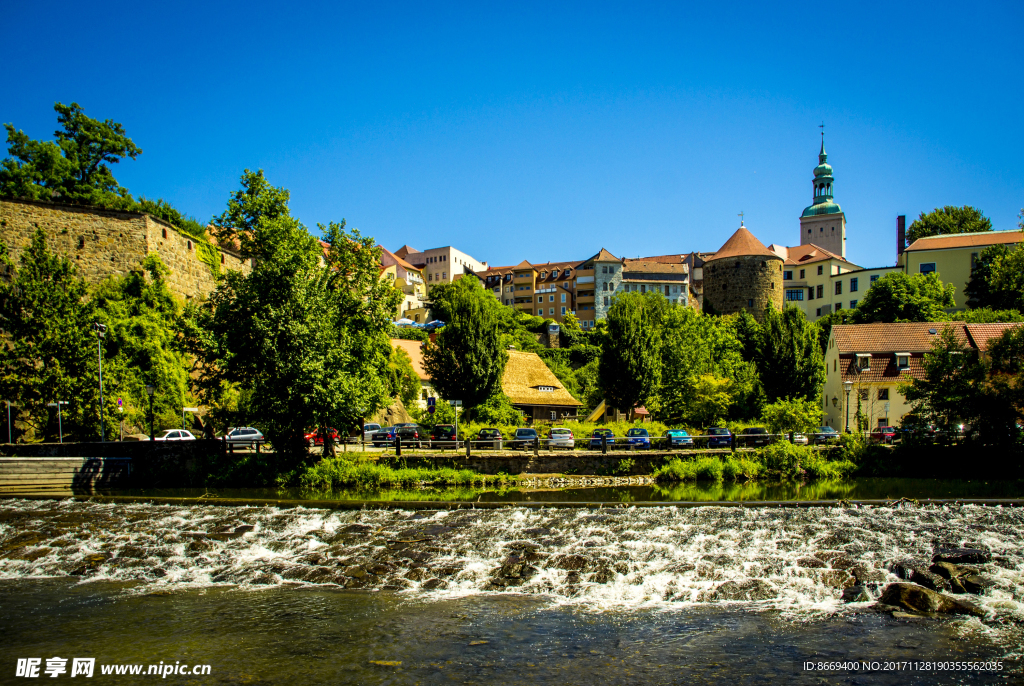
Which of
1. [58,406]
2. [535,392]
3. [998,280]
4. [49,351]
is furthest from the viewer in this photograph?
[998,280]

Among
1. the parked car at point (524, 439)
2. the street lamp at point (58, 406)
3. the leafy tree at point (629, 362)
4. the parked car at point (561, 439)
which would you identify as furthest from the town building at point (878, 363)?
the street lamp at point (58, 406)

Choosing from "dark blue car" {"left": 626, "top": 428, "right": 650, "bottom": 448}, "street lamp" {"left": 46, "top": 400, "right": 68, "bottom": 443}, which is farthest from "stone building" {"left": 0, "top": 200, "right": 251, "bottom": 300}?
"dark blue car" {"left": 626, "top": 428, "right": 650, "bottom": 448}

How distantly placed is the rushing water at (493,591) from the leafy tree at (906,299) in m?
47.6

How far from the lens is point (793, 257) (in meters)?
101

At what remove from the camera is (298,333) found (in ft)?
86.0

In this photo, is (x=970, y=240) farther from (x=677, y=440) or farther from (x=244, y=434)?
(x=244, y=434)

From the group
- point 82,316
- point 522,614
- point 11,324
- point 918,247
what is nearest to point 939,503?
point 522,614

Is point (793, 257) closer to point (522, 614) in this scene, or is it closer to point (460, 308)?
point (460, 308)

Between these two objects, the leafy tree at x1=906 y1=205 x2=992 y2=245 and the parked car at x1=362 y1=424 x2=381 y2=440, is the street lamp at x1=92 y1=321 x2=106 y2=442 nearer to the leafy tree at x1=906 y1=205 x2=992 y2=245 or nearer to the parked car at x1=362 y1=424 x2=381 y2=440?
the parked car at x1=362 y1=424 x2=381 y2=440

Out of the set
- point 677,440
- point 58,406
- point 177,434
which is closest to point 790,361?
point 677,440

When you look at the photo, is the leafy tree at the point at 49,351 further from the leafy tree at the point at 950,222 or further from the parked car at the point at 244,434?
the leafy tree at the point at 950,222

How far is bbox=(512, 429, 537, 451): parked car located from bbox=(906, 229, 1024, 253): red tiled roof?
6018 cm

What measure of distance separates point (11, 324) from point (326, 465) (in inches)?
662

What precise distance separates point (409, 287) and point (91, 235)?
75700 millimetres
